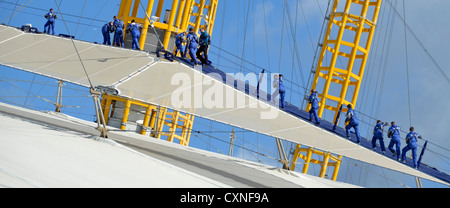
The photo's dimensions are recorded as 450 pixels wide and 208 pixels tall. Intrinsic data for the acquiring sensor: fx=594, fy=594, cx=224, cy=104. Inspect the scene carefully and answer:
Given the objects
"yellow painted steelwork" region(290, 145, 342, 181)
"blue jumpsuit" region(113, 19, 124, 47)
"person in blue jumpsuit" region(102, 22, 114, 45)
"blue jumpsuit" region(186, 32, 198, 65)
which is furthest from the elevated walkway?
"yellow painted steelwork" region(290, 145, 342, 181)

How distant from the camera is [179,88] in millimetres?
21016

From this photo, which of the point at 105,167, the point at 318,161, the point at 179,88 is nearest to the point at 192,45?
the point at 179,88

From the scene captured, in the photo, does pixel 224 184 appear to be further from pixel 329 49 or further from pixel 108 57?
pixel 329 49

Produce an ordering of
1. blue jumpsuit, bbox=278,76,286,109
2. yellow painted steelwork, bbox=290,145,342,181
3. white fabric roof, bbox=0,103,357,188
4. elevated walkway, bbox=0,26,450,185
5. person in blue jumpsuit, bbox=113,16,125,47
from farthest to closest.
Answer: yellow painted steelwork, bbox=290,145,342,181
person in blue jumpsuit, bbox=113,16,125,47
blue jumpsuit, bbox=278,76,286,109
elevated walkway, bbox=0,26,450,185
white fabric roof, bbox=0,103,357,188

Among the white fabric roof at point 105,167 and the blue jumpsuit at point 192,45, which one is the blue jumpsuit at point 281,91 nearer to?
the blue jumpsuit at point 192,45

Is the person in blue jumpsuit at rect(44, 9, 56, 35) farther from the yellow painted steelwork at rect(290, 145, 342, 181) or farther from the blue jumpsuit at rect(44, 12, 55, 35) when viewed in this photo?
the yellow painted steelwork at rect(290, 145, 342, 181)

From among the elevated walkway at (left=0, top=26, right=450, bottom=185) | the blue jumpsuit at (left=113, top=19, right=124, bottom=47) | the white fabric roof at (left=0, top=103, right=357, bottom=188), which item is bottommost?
the white fabric roof at (left=0, top=103, right=357, bottom=188)

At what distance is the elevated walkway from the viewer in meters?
20.0

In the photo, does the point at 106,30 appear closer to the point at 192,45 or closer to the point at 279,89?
the point at 192,45

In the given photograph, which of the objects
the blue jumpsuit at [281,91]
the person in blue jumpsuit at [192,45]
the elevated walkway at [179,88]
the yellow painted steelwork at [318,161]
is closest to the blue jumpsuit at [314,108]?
the blue jumpsuit at [281,91]

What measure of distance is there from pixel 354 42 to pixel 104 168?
32359 millimetres
